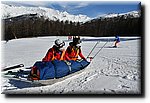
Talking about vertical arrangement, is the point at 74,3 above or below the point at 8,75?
above

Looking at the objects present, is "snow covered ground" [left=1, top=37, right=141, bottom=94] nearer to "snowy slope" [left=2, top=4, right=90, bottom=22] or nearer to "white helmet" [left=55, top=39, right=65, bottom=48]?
"white helmet" [left=55, top=39, right=65, bottom=48]

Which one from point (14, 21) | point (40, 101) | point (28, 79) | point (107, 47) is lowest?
point (40, 101)

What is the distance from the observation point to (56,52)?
2.28 m

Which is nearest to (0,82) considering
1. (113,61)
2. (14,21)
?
(14,21)

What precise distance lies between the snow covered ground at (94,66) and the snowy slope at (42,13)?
0.45 ft

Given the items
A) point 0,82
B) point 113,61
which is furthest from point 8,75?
point 113,61

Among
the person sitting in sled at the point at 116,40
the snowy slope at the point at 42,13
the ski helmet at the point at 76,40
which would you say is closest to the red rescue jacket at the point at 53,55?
the ski helmet at the point at 76,40

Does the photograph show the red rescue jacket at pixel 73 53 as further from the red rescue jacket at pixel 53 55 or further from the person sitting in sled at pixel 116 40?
the person sitting in sled at pixel 116 40

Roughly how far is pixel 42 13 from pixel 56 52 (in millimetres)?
275

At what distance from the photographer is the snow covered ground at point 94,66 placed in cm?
223

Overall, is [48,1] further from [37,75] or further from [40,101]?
[40,101]

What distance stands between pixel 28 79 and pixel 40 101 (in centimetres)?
16

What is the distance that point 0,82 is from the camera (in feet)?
7.47

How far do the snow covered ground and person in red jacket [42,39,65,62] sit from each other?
3 centimetres
